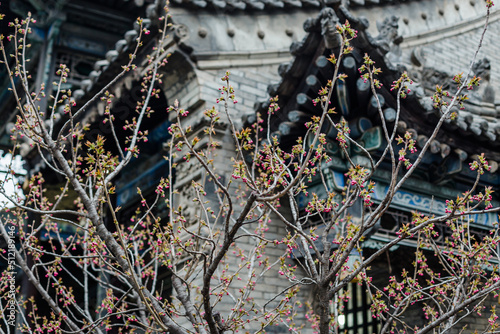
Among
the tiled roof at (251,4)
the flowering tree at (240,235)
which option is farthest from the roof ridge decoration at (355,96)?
the tiled roof at (251,4)

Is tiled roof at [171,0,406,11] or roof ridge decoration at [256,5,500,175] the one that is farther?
tiled roof at [171,0,406,11]

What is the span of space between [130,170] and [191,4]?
10.9 feet

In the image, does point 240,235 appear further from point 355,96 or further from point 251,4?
point 251,4

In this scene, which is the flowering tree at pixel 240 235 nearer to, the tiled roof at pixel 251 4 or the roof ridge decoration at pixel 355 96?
the roof ridge decoration at pixel 355 96

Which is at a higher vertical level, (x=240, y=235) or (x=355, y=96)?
(x=355, y=96)

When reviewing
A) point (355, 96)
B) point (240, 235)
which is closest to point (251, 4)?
point (355, 96)

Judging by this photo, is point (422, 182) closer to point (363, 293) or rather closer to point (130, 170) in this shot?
point (363, 293)

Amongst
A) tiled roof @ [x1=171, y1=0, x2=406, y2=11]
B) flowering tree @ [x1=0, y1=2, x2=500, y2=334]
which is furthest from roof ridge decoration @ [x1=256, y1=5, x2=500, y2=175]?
tiled roof @ [x1=171, y1=0, x2=406, y2=11]

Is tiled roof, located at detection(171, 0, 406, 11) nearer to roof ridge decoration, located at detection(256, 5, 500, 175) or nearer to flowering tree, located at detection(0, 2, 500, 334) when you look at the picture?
flowering tree, located at detection(0, 2, 500, 334)

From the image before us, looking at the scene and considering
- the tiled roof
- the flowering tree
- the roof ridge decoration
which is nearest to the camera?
the flowering tree

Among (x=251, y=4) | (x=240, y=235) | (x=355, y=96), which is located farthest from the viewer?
(x=251, y=4)

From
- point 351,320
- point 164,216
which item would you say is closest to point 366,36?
point 164,216

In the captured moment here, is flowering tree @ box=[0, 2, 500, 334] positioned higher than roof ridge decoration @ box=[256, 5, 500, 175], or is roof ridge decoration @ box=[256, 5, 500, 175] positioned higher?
roof ridge decoration @ box=[256, 5, 500, 175]

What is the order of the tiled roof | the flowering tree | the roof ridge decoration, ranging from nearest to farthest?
1. the flowering tree
2. the roof ridge decoration
3. the tiled roof
